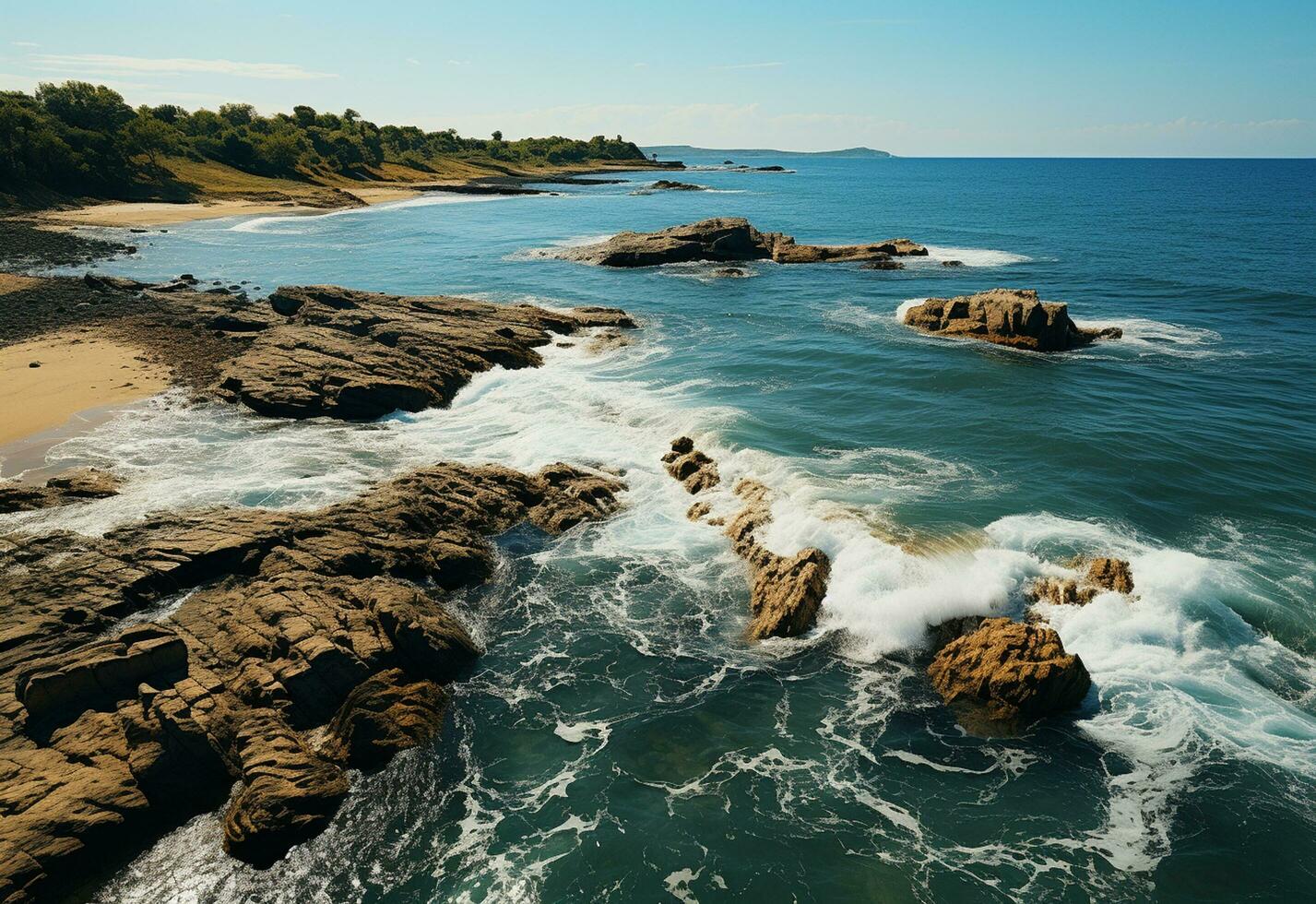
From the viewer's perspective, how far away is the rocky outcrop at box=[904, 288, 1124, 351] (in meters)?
43.0

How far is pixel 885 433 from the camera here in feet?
104

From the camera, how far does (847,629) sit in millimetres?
19922

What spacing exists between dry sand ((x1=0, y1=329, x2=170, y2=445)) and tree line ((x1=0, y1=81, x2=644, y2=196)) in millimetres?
69597

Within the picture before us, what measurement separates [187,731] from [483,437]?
18788 mm

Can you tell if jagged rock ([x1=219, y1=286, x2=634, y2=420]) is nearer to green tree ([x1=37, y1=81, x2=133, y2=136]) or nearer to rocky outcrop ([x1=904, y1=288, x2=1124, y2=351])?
rocky outcrop ([x1=904, y1=288, x2=1124, y2=351])

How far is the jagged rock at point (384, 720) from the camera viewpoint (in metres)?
15.5

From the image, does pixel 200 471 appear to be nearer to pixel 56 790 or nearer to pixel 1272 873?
pixel 56 790

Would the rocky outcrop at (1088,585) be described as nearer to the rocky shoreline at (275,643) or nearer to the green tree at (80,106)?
the rocky shoreline at (275,643)

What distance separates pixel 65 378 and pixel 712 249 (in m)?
56.6

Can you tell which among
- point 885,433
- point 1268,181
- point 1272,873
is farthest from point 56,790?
point 1268,181

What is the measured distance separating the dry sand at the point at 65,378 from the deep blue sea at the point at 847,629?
2853 millimetres

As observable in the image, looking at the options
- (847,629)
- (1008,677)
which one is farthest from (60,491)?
(1008,677)

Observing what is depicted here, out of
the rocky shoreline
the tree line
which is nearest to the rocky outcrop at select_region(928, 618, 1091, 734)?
the rocky shoreline

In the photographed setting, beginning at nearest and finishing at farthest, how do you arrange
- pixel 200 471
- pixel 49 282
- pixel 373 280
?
pixel 200 471, pixel 49 282, pixel 373 280
